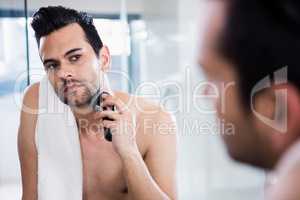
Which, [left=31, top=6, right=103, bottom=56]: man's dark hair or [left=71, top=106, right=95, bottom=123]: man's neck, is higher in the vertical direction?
[left=31, top=6, right=103, bottom=56]: man's dark hair

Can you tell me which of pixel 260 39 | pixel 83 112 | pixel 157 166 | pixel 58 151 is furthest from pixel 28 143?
pixel 260 39

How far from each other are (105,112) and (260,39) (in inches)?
24.2

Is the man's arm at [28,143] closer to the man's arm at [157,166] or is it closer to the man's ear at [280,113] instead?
the man's arm at [157,166]

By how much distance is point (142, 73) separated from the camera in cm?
121

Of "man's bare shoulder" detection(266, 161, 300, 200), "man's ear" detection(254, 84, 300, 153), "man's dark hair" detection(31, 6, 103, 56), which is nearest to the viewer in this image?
"man's bare shoulder" detection(266, 161, 300, 200)

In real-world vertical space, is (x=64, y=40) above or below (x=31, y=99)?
above

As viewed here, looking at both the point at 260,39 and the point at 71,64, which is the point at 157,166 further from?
the point at 260,39

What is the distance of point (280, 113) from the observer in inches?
30.8

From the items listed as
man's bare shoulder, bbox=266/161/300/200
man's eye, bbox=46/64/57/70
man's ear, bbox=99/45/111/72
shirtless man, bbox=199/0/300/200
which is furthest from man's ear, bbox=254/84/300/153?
man's eye, bbox=46/64/57/70

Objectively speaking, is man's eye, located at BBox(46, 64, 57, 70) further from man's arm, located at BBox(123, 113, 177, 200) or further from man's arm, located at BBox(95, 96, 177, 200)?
man's arm, located at BBox(123, 113, 177, 200)

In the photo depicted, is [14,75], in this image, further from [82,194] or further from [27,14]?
[82,194]

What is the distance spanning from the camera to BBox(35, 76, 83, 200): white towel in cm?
123

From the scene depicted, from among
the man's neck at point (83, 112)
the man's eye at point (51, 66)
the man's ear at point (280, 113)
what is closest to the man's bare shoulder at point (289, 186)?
the man's ear at point (280, 113)

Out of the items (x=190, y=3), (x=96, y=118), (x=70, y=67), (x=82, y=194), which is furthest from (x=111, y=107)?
(x=190, y=3)
